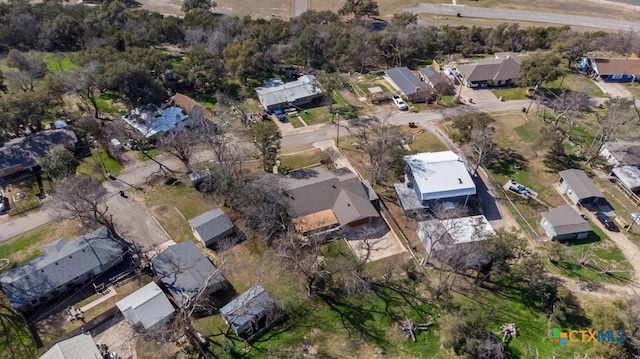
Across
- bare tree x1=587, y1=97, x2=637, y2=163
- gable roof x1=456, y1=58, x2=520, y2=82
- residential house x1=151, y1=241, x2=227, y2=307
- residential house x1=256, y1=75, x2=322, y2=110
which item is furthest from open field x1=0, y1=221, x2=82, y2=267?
bare tree x1=587, y1=97, x2=637, y2=163

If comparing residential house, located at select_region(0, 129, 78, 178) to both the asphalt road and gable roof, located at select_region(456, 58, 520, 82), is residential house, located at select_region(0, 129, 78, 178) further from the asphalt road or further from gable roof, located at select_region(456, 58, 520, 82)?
the asphalt road

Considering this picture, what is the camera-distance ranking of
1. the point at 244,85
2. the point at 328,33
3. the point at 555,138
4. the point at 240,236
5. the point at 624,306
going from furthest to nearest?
the point at 328,33 < the point at 244,85 < the point at 555,138 < the point at 240,236 < the point at 624,306

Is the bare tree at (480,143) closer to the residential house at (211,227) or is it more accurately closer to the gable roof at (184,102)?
the residential house at (211,227)

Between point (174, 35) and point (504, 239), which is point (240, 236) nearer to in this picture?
point (504, 239)

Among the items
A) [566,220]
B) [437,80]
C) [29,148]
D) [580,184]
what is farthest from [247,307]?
[437,80]

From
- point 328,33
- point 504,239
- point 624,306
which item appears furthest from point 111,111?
point 624,306
